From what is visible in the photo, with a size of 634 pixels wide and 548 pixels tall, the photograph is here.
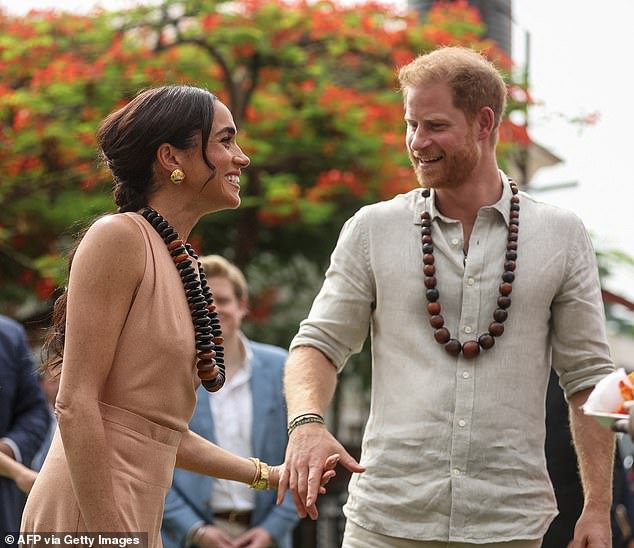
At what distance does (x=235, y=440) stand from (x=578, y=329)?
2.33 meters

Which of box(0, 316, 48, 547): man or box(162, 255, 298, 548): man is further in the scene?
box(162, 255, 298, 548): man

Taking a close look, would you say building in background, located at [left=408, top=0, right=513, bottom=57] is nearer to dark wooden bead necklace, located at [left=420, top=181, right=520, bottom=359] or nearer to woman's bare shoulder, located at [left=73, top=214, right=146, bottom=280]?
dark wooden bead necklace, located at [left=420, top=181, right=520, bottom=359]

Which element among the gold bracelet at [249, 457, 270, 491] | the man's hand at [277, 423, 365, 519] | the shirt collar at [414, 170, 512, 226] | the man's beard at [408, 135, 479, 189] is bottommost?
the gold bracelet at [249, 457, 270, 491]

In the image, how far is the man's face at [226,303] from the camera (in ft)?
19.6

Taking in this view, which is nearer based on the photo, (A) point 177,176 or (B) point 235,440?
(A) point 177,176

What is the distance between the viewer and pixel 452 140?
396cm

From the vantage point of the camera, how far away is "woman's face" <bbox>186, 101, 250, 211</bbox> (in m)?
3.29

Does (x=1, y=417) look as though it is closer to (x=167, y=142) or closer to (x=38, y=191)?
(x=167, y=142)

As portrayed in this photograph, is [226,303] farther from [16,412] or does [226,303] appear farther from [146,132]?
[146,132]

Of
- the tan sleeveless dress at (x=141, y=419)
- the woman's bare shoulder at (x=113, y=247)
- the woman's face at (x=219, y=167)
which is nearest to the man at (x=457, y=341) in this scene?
the tan sleeveless dress at (x=141, y=419)

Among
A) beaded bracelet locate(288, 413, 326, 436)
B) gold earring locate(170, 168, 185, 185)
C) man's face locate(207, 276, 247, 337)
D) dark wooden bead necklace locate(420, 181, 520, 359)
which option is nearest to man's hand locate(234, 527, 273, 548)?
man's face locate(207, 276, 247, 337)

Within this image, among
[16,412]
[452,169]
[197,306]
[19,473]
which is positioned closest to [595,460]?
[452,169]

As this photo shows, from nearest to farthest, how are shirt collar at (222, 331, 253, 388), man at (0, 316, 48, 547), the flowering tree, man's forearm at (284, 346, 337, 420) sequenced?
man's forearm at (284, 346, 337, 420), man at (0, 316, 48, 547), shirt collar at (222, 331, 253, 388), the flowering tree

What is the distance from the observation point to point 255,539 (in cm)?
558
